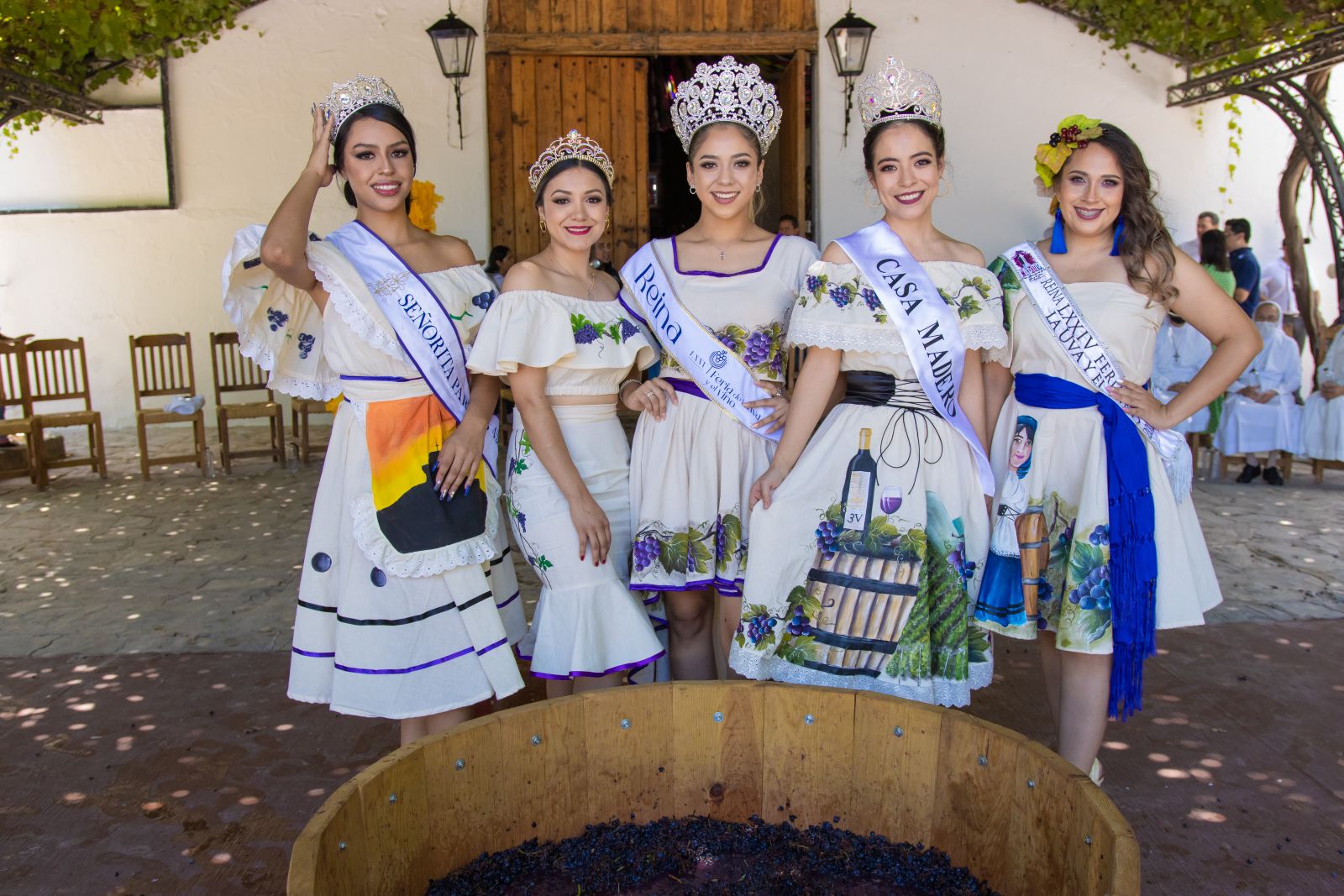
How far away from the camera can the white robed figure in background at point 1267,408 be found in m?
6.55

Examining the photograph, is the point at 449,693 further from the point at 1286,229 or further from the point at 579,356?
the point at 1286,229

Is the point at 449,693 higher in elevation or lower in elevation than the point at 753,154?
lower

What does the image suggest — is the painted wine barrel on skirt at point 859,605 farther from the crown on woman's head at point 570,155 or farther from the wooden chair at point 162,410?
the wooden chair at point 162,410

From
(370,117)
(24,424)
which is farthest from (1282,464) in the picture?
(24,424)

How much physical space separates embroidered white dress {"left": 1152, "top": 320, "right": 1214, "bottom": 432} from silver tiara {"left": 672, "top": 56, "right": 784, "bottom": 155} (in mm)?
5116

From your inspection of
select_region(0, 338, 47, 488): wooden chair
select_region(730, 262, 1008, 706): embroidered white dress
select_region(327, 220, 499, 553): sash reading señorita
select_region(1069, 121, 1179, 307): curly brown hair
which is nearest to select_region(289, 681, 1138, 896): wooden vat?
select_region(730, 262, 1008, 706): embroidered white dress

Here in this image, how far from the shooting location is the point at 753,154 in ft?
7.78

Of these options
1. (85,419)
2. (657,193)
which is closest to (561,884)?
(85,419)

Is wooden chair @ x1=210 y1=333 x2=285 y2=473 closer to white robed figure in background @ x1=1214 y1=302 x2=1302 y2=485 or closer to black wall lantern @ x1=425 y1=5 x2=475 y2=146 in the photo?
black wall lantern @ x1=425 y1=5 x2=475 y2=146

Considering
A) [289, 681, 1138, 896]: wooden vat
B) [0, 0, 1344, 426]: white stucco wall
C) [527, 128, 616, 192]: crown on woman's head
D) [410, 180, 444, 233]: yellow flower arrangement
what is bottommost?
[289, 681, 1138, 896]: wooden vat

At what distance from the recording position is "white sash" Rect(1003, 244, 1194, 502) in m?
2.25

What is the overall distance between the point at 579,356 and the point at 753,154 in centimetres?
60

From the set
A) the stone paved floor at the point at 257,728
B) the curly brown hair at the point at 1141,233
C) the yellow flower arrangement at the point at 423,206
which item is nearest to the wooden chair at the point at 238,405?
the stone paved floor at the point at 257,728

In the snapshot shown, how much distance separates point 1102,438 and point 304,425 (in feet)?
19.8
